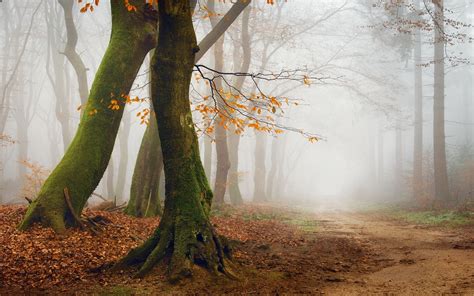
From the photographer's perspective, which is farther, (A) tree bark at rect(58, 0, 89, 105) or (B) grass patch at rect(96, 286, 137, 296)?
(A) tree bark at rect(58, 0, 89, 105)

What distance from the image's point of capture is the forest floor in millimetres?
5440

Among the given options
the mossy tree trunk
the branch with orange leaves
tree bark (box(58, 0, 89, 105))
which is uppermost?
tree bark (box(58, 0, 89, 105))

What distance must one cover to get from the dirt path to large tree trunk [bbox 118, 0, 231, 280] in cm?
191

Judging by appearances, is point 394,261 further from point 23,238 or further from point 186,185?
point 23,238

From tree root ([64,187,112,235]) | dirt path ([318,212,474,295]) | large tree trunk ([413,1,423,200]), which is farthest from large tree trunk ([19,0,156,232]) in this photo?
large tree trunk ([413,1,423,200])

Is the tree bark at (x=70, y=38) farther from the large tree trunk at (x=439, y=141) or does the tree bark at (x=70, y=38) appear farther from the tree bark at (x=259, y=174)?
the tree bark at (x=259, y=174)

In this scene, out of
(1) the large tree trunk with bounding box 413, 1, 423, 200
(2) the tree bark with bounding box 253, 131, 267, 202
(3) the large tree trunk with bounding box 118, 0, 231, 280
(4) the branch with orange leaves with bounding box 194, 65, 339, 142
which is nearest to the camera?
(3) the large tree trunk with bounding box 118, 0, 231, 280

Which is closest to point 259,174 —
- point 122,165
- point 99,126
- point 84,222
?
point 122,165

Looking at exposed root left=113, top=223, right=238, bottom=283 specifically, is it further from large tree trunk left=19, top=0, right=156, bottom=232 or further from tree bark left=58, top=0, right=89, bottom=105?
tree bark left=58, top=0, right=89, bottom=105

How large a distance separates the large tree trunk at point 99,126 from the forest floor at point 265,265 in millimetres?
635

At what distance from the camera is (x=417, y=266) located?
263 inches

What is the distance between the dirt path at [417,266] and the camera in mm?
5379

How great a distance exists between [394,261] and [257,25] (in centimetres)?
1927

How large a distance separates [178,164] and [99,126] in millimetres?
3479
